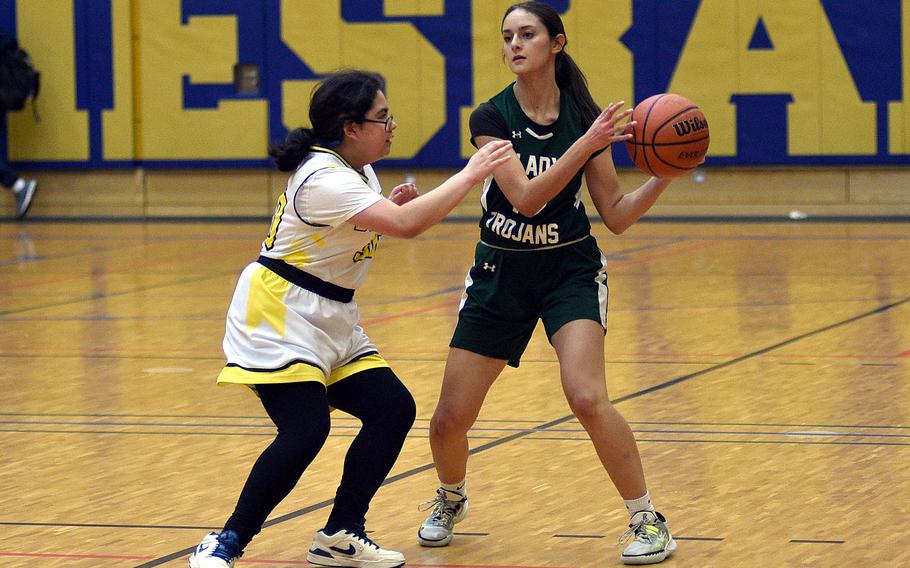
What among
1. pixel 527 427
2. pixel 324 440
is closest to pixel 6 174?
pixel 527 427

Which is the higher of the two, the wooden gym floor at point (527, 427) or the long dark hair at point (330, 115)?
the long dark hair at point (330, 115)

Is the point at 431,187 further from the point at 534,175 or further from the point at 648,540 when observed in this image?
the point at 648,540

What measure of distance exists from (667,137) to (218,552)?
176 cm

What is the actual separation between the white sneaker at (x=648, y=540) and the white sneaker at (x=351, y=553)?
624 millimetres

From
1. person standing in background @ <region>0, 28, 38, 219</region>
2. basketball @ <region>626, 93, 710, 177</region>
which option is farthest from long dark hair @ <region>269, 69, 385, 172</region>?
person standing in background @ <region>0, 28, 38, 219</region>

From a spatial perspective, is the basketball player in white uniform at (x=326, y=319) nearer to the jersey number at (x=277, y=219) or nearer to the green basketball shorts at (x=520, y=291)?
the jersey number at (x=277, y=219)

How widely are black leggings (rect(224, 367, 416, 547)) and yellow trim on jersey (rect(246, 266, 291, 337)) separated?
0.17 meters

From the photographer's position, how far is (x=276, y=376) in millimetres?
4035

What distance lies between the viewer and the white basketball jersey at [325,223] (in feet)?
13.3

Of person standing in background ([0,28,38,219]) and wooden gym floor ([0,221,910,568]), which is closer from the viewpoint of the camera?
wooden gym floor ([0,221,910,568])

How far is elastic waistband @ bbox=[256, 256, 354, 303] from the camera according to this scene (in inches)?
164

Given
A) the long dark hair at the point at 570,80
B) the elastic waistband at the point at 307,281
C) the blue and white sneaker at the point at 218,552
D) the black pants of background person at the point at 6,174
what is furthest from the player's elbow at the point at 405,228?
the black pants of background person at the point at 6,174

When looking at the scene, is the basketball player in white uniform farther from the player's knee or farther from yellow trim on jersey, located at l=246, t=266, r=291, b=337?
Result: the player's knee

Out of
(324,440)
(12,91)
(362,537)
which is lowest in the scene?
(362,537)
